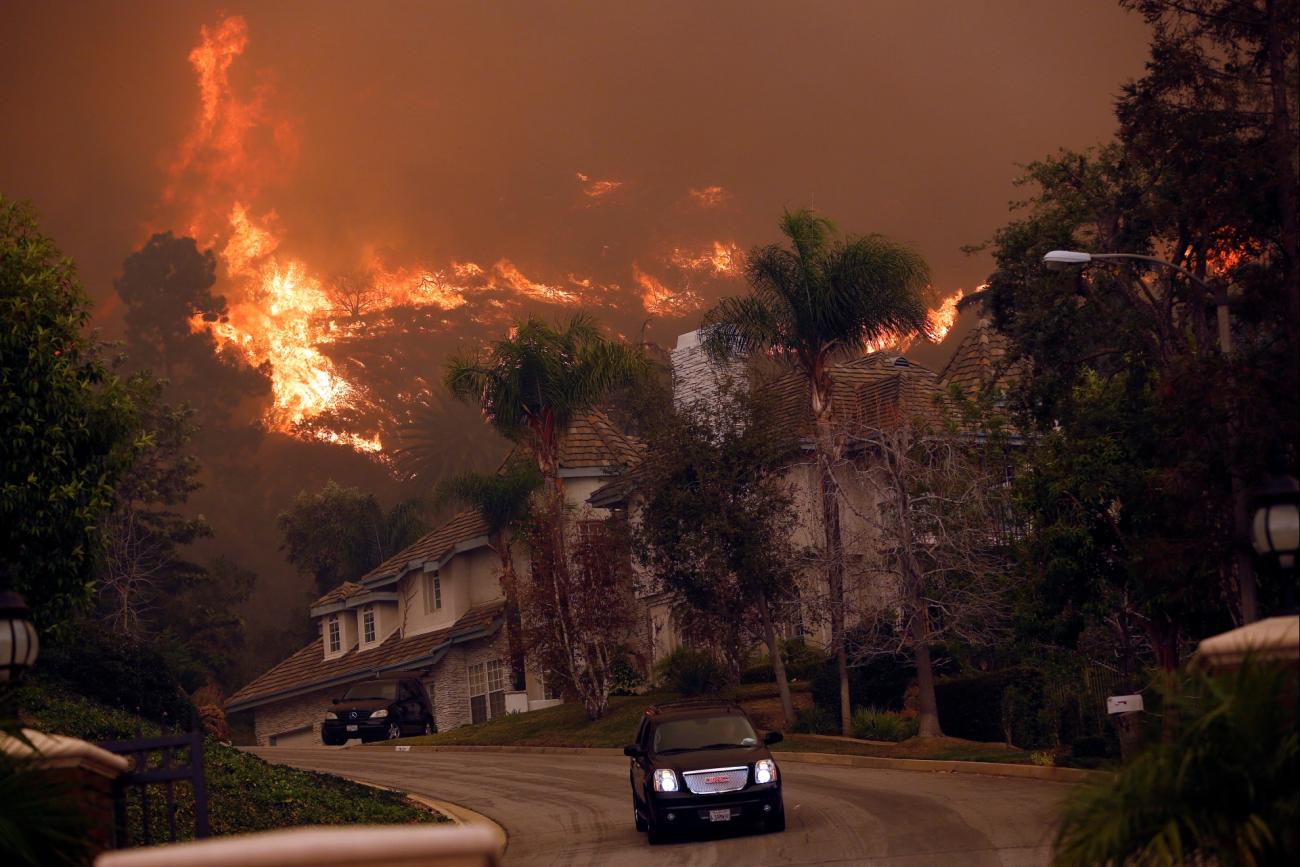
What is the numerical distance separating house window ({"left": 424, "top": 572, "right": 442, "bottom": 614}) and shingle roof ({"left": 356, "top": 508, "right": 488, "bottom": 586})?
2.38 ft

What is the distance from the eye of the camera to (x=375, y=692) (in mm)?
46344

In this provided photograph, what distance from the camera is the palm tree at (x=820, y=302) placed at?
115 ft

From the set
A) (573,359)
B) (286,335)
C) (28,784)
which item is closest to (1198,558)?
(28,784)

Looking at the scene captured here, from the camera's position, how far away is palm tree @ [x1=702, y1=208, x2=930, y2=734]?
35062mm

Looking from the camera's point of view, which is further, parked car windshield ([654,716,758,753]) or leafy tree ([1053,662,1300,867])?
parked car windshield ([654,716,758,753])

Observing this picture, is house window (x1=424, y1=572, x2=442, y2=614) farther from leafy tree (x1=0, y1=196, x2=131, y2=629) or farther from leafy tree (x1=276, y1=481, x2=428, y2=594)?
leafy tree (x1=0, y1=196, x2=131, y2=629)

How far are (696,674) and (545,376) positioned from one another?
9.59 meters

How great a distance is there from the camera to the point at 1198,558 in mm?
18719

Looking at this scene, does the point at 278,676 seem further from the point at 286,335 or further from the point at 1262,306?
the point at 286,335

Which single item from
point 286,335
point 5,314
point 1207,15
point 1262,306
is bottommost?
point 1262,306

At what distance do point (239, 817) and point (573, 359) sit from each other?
24.0 meters

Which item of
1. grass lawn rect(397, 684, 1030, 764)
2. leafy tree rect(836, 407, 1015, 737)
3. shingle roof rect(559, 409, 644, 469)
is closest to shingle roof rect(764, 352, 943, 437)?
shingle roof rect(559, 409, 644, 469)

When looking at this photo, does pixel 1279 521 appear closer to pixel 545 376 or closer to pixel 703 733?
pixel 703 733

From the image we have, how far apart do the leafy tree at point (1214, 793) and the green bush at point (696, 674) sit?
3034 centimetres
